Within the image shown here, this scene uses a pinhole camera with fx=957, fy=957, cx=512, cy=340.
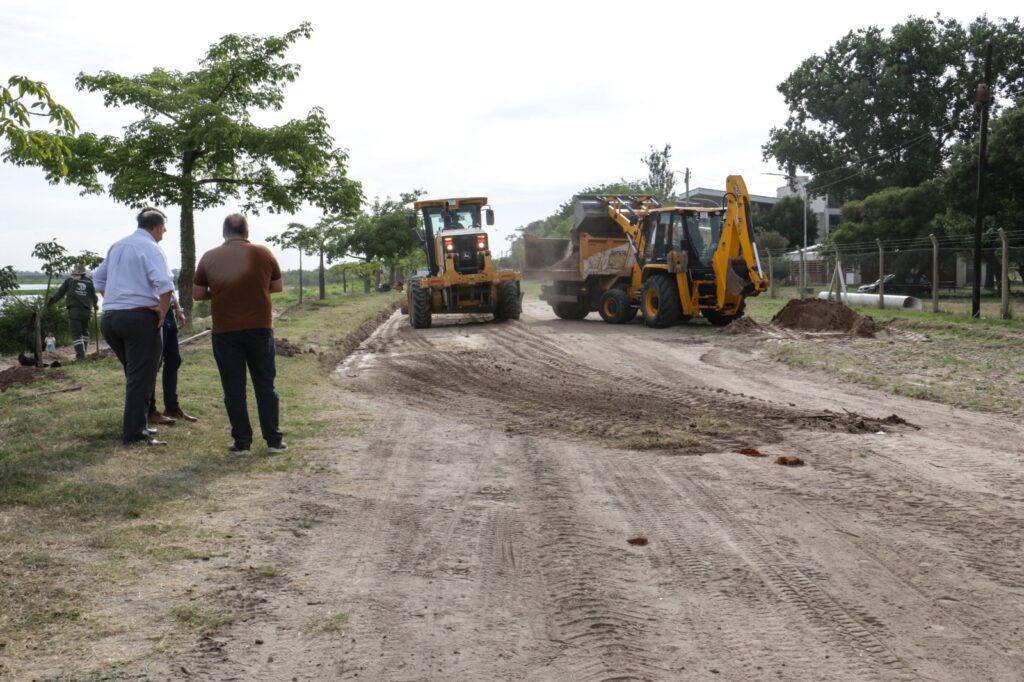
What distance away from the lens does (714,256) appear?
21.3 m

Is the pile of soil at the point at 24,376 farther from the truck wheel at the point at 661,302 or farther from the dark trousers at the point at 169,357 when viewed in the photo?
the truck wheel at the point at 661,302

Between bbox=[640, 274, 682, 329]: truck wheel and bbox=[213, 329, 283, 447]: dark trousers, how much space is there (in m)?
14.9

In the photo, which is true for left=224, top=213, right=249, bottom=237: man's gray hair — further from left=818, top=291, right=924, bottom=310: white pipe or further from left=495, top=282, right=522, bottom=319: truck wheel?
left=818, top=291, right=924, bottom=310: white pipe

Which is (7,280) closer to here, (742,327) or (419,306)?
(419,306)

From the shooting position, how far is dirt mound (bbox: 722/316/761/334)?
1986 centimetres

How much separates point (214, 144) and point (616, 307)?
1074cm

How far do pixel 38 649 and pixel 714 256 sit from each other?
1883cm

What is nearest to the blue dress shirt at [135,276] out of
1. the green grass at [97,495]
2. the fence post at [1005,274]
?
the green grass at [97,495]

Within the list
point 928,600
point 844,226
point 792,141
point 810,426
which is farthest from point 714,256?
point 792,141

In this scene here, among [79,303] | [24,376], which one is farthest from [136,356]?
[79,303]

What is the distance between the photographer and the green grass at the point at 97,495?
438 centimetres

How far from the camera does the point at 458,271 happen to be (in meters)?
24.2

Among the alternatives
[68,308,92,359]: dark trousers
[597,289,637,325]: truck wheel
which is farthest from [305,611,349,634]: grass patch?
[597,289,637,325]: truck wheel

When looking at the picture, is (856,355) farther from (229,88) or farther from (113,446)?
(229,88)
